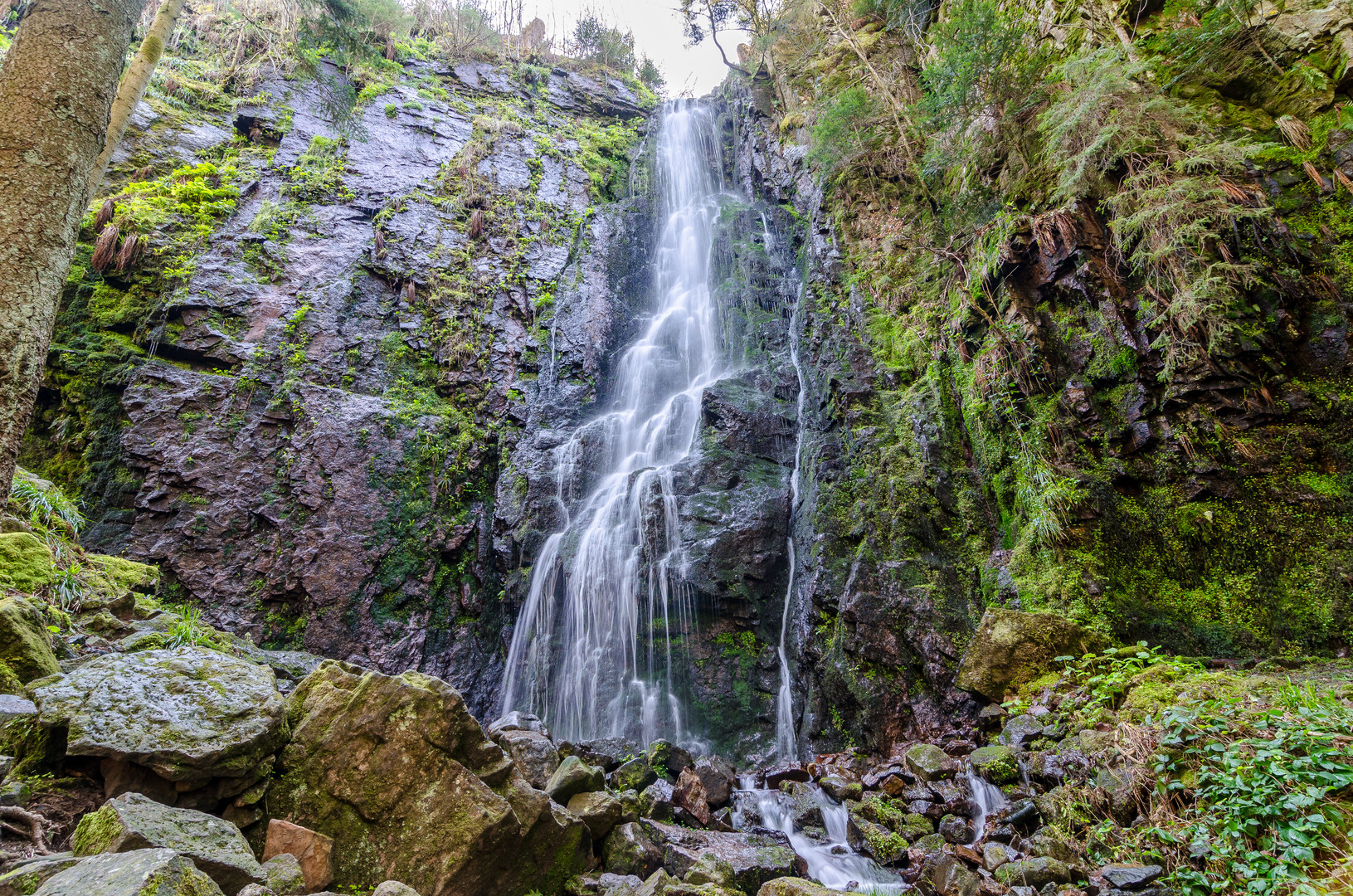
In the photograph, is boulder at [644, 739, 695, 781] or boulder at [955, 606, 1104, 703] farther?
boulder at [644, 739, 695, 781]

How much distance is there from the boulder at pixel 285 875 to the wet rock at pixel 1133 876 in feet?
14.0

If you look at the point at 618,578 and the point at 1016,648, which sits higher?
the point at 618,578

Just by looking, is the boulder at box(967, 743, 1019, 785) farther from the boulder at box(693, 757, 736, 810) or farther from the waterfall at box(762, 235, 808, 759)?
the waterfall at box(762, 235, 808, 759)

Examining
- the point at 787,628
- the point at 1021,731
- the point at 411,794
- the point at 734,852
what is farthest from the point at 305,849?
the point at 787,628

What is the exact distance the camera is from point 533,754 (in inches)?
213

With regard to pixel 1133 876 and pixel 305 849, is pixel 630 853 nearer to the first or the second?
pixel 305 849

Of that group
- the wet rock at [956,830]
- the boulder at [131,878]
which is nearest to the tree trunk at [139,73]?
the boulder at [131,878]

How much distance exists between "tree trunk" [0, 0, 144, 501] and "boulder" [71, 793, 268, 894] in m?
1.66

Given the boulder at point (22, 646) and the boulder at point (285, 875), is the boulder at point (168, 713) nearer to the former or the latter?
the boulder at point (22, 646)

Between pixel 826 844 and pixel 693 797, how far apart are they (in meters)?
1.28

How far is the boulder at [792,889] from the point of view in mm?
3549

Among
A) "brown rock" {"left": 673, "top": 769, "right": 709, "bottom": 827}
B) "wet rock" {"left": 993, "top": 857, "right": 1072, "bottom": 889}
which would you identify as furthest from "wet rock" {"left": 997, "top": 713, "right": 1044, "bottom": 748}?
"brown rock" {"left": 673, "top": 769, "right": 709, "bottom": 827}

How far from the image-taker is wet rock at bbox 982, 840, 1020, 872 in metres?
3.99

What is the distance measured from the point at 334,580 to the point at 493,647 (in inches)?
116
